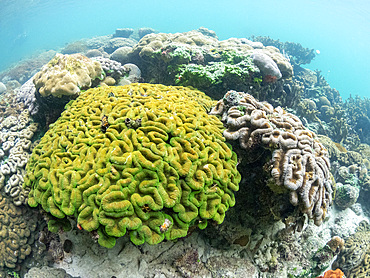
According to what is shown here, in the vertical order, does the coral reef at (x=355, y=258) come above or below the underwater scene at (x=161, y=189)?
below

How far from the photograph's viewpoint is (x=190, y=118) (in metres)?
4.46

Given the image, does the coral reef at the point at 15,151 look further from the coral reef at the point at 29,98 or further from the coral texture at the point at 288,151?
the coral texture at the point at 288,151

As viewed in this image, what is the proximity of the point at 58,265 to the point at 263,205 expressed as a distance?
14.4 ft

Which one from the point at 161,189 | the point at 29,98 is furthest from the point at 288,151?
the point at 29,98

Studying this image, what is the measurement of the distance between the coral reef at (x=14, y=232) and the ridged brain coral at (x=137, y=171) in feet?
5.99

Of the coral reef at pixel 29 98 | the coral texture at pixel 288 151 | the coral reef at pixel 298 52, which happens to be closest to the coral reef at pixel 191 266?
the coral texture at pixel 288 151

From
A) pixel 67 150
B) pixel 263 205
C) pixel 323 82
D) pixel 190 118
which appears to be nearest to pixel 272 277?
pixel 263 205

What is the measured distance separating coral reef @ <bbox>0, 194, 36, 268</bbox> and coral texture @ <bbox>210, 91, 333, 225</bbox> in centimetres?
555

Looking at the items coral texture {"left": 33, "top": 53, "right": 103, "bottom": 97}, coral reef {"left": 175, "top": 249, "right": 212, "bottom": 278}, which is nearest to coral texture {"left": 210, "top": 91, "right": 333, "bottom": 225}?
coral reef {"left": 175, "top": 249, "right": 212, "bottom": 278}

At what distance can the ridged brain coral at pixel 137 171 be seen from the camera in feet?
10.1

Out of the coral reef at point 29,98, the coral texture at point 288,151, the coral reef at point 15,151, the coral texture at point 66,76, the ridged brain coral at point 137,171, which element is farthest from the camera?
the coral reef at point 29,98

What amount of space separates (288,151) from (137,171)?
298cm

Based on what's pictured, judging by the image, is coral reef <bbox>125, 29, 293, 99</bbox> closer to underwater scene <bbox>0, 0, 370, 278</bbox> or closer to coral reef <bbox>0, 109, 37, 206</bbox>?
underwater scene <bbox>0, 0, 370, 278</bbox>

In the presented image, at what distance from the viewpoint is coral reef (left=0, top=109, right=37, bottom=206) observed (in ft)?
17.9
